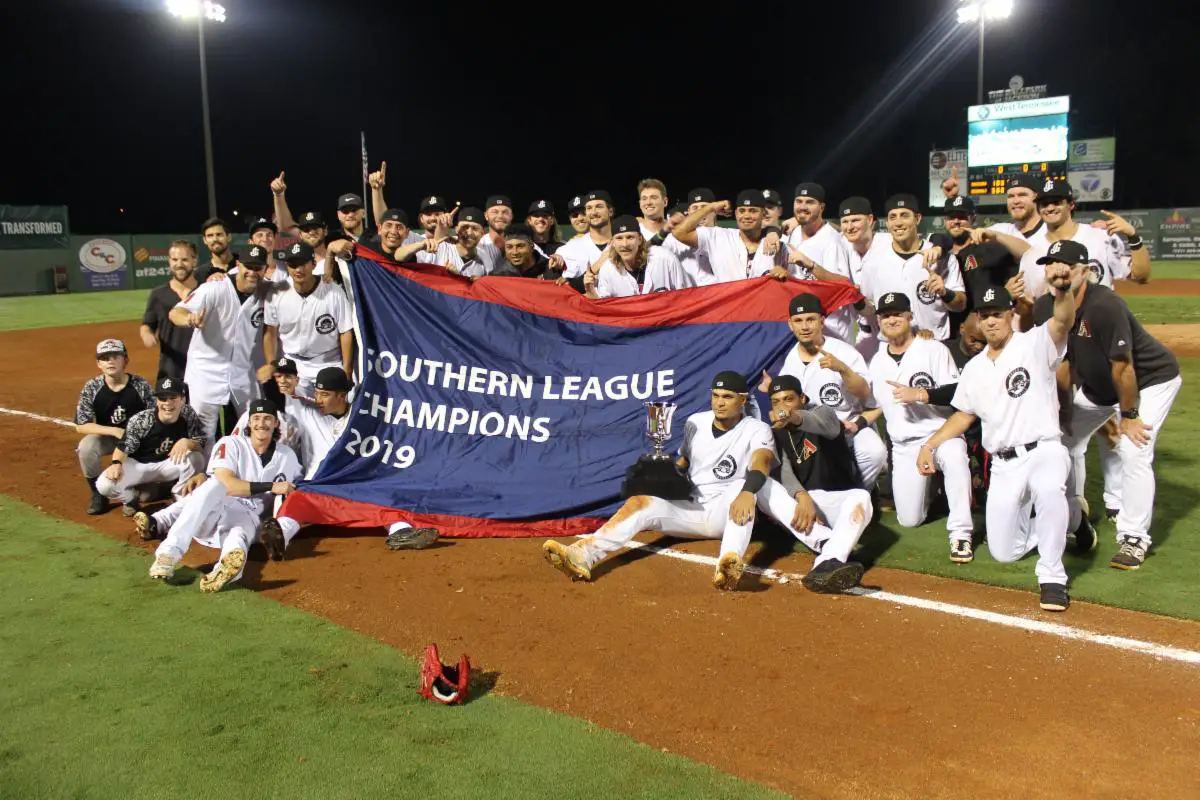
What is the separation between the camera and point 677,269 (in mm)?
8336

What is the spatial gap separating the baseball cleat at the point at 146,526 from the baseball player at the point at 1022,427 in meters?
5.50

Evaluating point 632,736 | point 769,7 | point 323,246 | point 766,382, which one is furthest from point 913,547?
point 769,7

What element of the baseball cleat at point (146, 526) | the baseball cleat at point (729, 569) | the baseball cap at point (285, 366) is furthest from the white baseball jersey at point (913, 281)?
the baseball cleat at point (146, 526)

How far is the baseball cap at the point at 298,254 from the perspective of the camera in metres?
7.59

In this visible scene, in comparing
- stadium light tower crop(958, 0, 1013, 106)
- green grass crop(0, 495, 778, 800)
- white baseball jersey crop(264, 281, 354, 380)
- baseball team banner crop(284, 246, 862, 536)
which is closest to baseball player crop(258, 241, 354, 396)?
white baseball jersey crop(264, 281, 354, 380)

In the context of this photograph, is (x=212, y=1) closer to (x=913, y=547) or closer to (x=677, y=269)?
(x=677, y=269)

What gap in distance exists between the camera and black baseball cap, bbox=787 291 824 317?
272 inches

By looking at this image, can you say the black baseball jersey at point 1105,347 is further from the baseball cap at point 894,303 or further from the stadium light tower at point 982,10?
the stadium light tower at point 982,10

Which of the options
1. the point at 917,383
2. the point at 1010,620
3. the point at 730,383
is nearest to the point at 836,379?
the point at 917,383

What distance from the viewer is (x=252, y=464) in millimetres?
6785

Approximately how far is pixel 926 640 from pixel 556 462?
324 cm

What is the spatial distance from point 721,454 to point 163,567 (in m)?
3.68

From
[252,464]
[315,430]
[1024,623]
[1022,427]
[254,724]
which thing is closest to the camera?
[254,724]

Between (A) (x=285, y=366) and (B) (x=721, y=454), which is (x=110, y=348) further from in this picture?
(B) (x=721, y=454)
